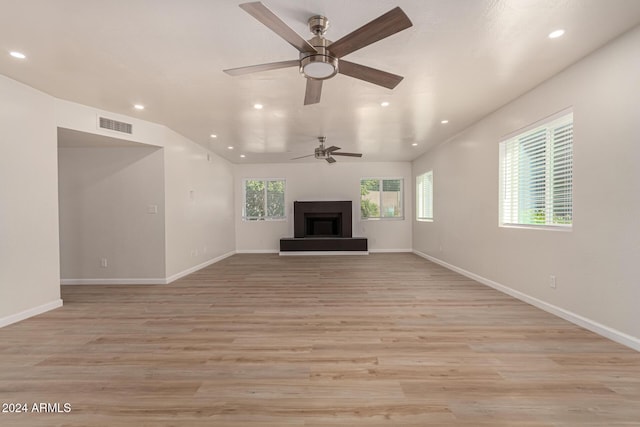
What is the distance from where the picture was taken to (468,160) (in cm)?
491

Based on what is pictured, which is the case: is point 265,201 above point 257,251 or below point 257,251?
above

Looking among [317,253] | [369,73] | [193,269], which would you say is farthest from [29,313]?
[317,253]

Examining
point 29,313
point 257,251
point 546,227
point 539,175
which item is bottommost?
point 257,251

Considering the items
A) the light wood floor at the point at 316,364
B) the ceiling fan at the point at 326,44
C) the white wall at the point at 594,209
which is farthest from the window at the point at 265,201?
the ceiling fan at the point at 326,44

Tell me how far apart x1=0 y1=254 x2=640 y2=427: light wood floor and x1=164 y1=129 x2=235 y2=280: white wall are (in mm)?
1500

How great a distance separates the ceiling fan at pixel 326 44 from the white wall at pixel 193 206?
348 cm

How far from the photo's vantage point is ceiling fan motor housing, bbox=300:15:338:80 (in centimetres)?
195

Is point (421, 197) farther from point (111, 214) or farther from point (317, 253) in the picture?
point (111, 214)

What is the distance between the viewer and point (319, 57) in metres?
1.94

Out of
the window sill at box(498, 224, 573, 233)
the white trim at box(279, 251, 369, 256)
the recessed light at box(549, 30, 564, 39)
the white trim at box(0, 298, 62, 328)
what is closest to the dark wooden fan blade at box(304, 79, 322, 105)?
the recessed light at box(549, 30, 564, 39)

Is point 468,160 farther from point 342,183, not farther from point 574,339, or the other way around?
point 342,183

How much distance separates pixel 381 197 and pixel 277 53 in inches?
248

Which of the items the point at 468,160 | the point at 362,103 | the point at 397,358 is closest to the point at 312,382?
the point at 397,358

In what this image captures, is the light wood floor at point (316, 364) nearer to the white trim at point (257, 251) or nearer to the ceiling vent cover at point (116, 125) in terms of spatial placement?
the ceiling vent cover at point (116, 125)
